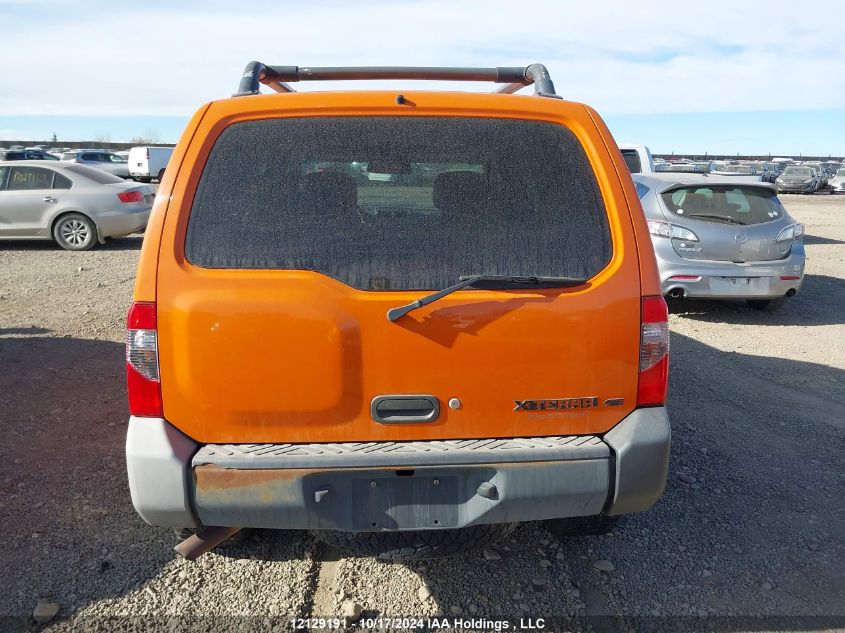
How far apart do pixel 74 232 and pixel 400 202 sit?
11480mm

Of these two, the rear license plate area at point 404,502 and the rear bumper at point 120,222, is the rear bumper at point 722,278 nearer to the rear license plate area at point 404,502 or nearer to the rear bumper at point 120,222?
the rear license plate area at point 404,502

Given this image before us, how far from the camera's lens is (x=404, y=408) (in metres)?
2.38

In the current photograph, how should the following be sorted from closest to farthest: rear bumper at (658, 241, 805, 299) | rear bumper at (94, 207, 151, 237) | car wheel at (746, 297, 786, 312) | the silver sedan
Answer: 1. rear bumper at (658, 241, 805, 299)
2. car wheel at (746, 297, 786, 312)
3. the silver sedan
4. rear bumper at (94, 207, 151, 237)

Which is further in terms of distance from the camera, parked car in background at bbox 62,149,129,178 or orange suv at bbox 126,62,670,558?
parked car in background at bbox 62,149,129,178

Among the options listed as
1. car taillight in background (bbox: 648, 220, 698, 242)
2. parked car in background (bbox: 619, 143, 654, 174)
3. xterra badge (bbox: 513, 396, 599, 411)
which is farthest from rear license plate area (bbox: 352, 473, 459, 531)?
parked car in background (bbox: 619, 143, 654, 174)

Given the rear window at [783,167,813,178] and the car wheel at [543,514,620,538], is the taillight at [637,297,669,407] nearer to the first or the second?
the car wheel at [543,514,620,538]

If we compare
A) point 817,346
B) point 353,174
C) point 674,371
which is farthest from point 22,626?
point 817,346

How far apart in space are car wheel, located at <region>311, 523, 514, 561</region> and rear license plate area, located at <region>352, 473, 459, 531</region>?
0.26 m

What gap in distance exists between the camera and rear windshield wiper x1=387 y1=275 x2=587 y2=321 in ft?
7.48

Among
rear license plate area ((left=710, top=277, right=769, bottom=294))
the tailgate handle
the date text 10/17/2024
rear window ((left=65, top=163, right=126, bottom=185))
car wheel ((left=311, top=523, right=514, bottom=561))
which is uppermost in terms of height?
rear window ((left=65, top=163, right=126, bottom=185))

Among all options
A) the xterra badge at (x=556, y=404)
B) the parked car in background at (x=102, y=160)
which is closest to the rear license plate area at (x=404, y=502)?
the xterra badge at (x=556, y=404)

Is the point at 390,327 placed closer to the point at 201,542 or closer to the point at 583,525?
the point at 201,542

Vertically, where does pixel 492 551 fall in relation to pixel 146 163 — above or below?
below

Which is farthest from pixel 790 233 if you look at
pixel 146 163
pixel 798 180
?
pixel 798 180
